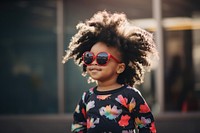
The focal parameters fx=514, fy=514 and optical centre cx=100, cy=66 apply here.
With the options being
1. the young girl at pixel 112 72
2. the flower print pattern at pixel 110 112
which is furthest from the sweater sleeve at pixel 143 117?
the flower print pattern at pixel 110 112

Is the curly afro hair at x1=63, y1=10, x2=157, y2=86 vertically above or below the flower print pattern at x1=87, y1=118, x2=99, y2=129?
above

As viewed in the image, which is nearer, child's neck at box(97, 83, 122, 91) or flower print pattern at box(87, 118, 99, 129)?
flower print pattern at box(87, 118, 99, 129)

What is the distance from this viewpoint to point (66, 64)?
10.6m

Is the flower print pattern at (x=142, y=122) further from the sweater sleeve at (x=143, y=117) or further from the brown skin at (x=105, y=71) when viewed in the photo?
the brown skin at (x=105, y=71)

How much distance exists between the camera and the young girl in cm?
417

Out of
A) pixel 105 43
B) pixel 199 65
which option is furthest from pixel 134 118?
pixel 199 65

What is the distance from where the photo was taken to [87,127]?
4320 mm

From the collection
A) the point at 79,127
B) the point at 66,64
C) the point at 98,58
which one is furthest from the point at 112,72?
the point at 66,64

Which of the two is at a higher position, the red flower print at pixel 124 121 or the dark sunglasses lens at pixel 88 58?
the dark sunglasses lens at pixel 88 58

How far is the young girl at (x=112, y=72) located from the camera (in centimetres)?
417

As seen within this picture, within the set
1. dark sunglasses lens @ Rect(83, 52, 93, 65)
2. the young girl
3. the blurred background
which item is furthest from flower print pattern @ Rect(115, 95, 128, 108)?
the blurred background

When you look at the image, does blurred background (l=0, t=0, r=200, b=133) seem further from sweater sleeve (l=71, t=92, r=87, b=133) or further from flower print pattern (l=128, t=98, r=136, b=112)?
flower print pattern (l=128, t=98, r=136, b=112)

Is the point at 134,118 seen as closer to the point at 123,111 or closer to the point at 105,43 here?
the point at 123,111

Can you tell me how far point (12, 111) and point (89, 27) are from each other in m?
6.87
